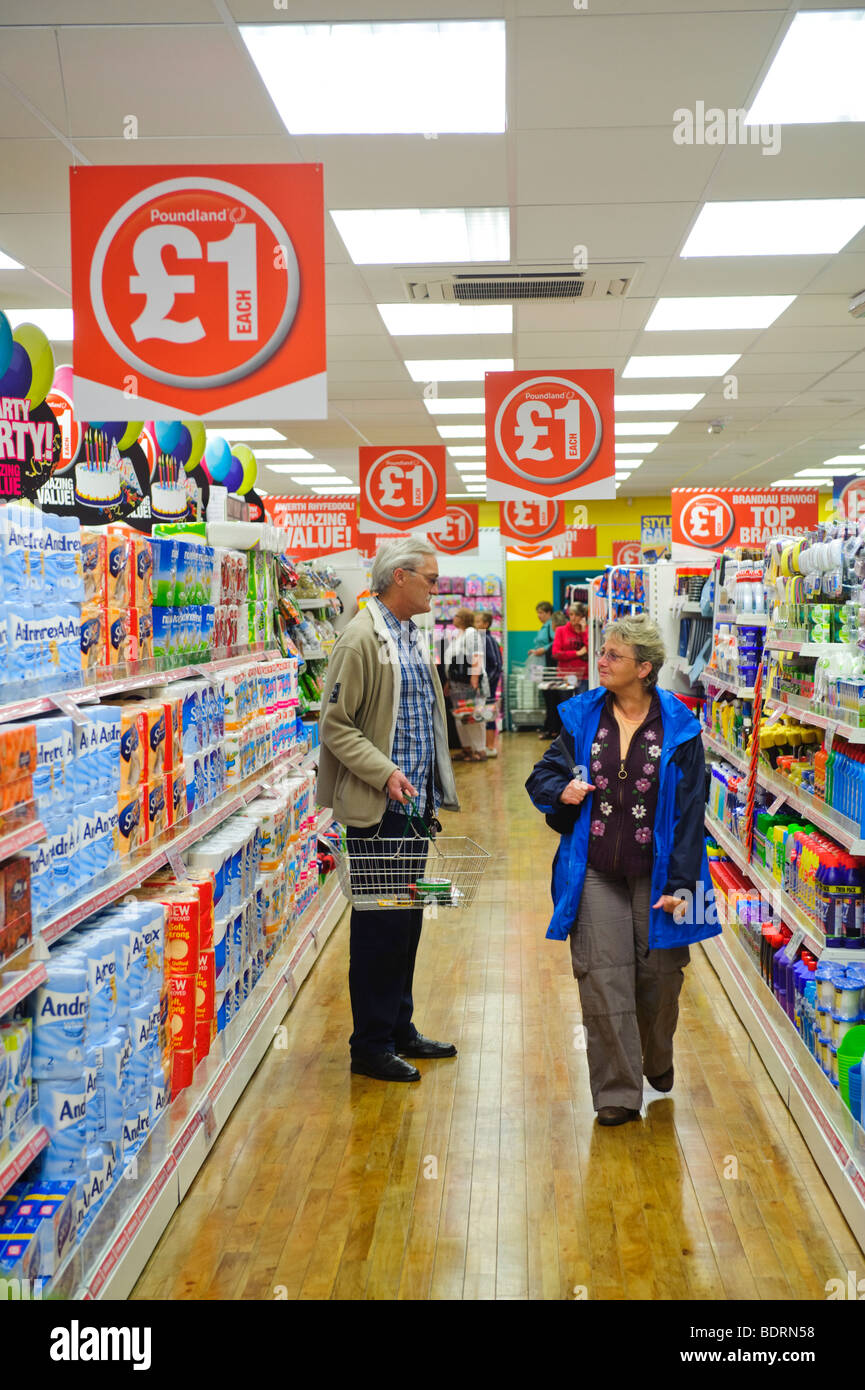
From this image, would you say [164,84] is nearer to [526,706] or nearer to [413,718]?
[413,718]

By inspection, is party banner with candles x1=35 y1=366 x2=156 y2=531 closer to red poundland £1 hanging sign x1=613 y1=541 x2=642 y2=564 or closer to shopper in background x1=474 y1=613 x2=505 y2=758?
shopper in background x1=474 y1=613 x2=505 y2=758

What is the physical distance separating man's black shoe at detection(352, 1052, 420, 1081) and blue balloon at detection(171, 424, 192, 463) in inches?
119

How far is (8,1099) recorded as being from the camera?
91.6 inches

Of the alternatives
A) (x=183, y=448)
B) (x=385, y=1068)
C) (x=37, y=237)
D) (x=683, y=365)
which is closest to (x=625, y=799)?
(x=385, y=1068)

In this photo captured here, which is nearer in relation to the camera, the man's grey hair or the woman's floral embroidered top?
the woman's floral embroidered top

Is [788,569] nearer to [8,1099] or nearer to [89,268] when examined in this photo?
[89,268]

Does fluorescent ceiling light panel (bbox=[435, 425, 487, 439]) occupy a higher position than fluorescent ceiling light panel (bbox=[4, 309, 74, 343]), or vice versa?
fluorescent ceiling light panel (bbox=[435, 425, 487, 439])

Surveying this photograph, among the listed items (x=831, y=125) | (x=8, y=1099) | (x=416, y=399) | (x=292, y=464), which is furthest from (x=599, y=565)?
(x=8, y=1099)

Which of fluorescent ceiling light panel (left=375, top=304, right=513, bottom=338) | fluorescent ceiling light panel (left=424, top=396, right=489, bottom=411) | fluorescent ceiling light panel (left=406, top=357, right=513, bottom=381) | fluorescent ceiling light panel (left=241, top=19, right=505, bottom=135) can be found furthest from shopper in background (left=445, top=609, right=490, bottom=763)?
fluorescent ceiling light panel (left=241, top=19, right=505, bottom=135)

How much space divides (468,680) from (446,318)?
635 centimetres

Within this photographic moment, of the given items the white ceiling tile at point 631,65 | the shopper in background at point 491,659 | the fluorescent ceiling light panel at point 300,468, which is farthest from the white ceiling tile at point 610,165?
the fluorescent ceiling light panel at point 300,468

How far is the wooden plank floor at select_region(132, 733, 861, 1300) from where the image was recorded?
2891 mm
